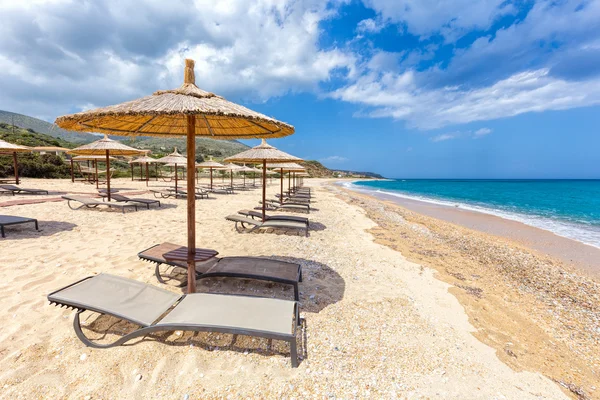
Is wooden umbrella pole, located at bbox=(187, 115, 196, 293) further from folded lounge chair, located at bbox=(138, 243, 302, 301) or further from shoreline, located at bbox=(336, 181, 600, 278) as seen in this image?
shoreline, located at bbox=(336, 181, 600, 278)

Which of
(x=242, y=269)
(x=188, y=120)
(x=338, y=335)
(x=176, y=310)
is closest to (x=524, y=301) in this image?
(x=338, y=335)

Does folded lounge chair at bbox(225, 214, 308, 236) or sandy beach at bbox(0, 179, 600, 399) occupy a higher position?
folded lounge chair at bbox(225, 214, 308, 236)

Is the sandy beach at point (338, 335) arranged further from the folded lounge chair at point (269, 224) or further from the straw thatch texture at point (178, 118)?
the straw thatch texture at point (178, 118)

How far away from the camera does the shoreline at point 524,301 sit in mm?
2828

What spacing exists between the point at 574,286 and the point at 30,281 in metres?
9.15

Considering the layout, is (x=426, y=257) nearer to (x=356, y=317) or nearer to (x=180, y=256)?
(x=356, y=317)

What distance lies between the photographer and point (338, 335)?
9.26ft

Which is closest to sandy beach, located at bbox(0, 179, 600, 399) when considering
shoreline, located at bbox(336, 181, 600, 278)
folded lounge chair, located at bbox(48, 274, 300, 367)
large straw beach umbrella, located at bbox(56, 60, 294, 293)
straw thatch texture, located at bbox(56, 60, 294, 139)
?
folded lounge chair, located at bbox(48, 274, 300, 367)

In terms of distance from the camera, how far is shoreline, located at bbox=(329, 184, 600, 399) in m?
2.83

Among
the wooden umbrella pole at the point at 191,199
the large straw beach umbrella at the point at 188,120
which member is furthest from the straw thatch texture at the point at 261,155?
the wooden umbrella pole at the point at 191,199

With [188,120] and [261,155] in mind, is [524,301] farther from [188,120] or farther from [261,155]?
[261,155]

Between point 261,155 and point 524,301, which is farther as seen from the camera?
point 261,155

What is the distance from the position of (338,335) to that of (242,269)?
1630 mm

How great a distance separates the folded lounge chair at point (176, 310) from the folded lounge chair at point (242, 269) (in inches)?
25.9
